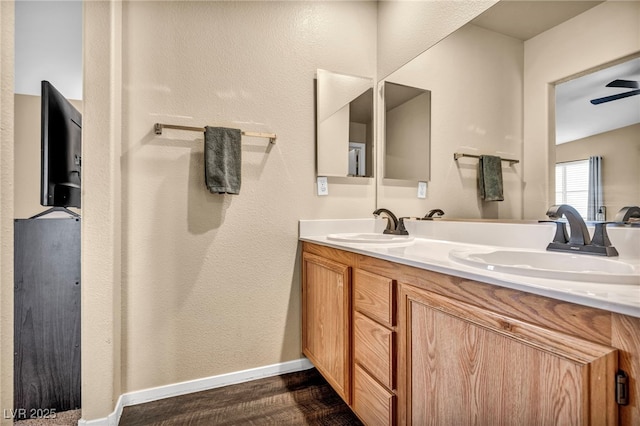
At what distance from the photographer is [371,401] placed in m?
1.22

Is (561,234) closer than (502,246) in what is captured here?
Yes

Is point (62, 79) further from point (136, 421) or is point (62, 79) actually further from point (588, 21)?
point (588, 21)

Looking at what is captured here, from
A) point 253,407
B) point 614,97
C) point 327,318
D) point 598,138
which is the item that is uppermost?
point 614,97

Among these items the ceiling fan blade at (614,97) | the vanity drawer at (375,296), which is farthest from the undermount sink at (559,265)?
the ceiling fan blade at (614,97)

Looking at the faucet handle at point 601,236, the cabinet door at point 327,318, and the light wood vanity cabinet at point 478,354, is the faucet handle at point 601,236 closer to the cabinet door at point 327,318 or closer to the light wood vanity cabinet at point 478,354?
the light wood vanity cabinet at point 478,354

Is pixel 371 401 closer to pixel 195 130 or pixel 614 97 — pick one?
pixel 614 97

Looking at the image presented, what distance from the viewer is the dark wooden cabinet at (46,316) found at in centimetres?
150

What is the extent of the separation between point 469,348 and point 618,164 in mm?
795

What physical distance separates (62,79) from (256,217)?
2006 millimetres

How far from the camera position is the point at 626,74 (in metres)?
1.01

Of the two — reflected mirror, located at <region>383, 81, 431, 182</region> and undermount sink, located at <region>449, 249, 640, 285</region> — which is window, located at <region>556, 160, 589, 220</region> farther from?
reflected mirror, located at <region>383, 81, 431, 182</region>

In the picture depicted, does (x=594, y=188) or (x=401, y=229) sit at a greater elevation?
(x=594, y=188)

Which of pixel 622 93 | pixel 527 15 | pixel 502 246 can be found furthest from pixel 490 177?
pixel 527 15

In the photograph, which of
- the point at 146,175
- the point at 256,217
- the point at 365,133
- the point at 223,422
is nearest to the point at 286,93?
the point at 365,133
